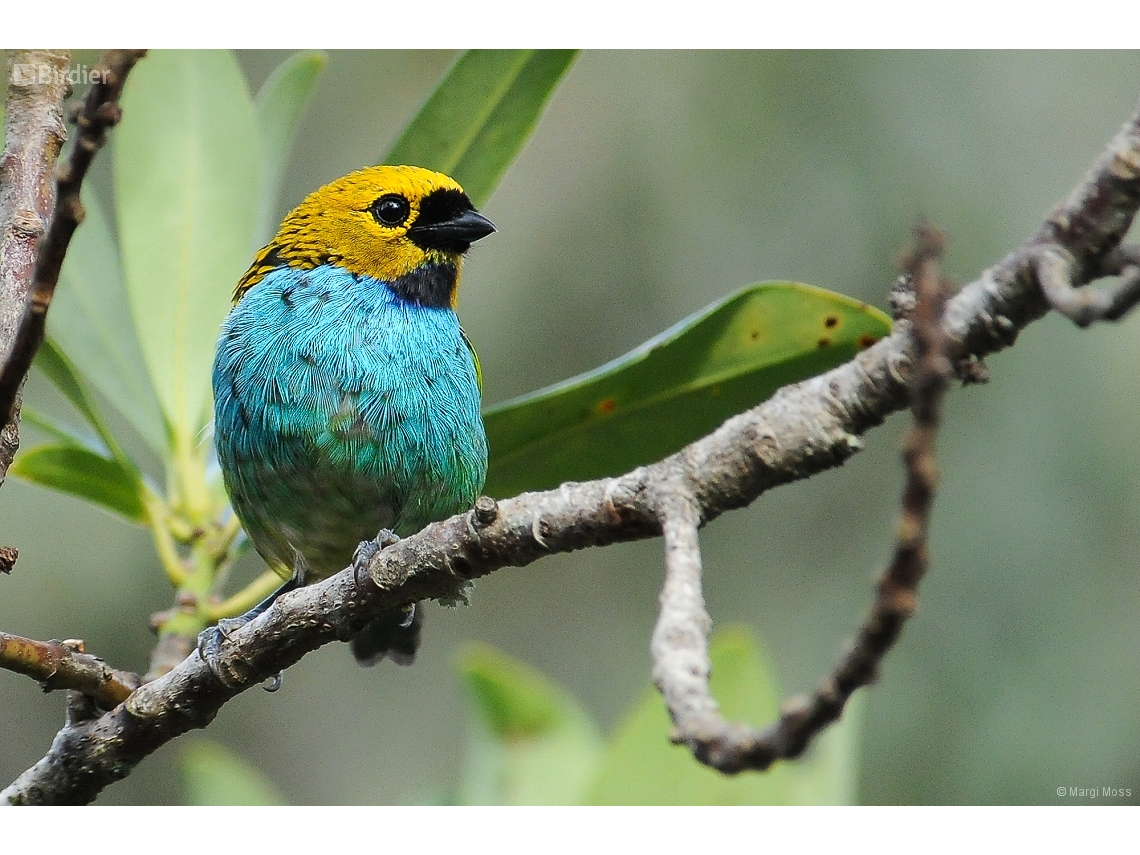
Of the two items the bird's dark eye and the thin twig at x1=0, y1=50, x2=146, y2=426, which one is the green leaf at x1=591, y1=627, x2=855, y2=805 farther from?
the thin twig at x1=0, y1=50, x2=146, y2=426

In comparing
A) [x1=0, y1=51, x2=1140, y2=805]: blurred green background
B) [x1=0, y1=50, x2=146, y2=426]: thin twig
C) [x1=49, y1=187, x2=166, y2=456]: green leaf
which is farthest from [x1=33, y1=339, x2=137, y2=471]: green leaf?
[x1=0, y1=50, x2=146, y2=426]: thin twig

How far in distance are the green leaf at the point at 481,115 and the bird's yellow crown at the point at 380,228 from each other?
0.07 meters

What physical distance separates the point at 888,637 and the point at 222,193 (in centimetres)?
258

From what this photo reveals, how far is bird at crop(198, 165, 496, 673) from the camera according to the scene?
257 cm

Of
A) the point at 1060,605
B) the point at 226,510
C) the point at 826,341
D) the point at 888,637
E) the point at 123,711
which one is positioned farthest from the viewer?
the point at 1060,605

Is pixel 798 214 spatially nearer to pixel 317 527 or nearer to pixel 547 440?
Answer: pixel 547 440

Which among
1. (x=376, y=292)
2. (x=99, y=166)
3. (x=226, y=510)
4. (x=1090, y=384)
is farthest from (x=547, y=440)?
(x=99, y=166)

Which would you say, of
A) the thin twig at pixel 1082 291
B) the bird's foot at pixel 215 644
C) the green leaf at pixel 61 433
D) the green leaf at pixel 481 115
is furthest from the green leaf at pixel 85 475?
the thin twig at pixel 1082 291

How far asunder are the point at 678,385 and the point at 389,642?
0.98 metres

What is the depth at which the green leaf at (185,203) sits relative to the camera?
303cm

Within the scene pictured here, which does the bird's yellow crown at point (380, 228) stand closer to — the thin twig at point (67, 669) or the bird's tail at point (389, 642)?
the bird's tail at point (389, 642)

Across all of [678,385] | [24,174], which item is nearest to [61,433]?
[24,174]

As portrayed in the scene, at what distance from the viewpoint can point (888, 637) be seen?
3.22ft

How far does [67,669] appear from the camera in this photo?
2.04 m
